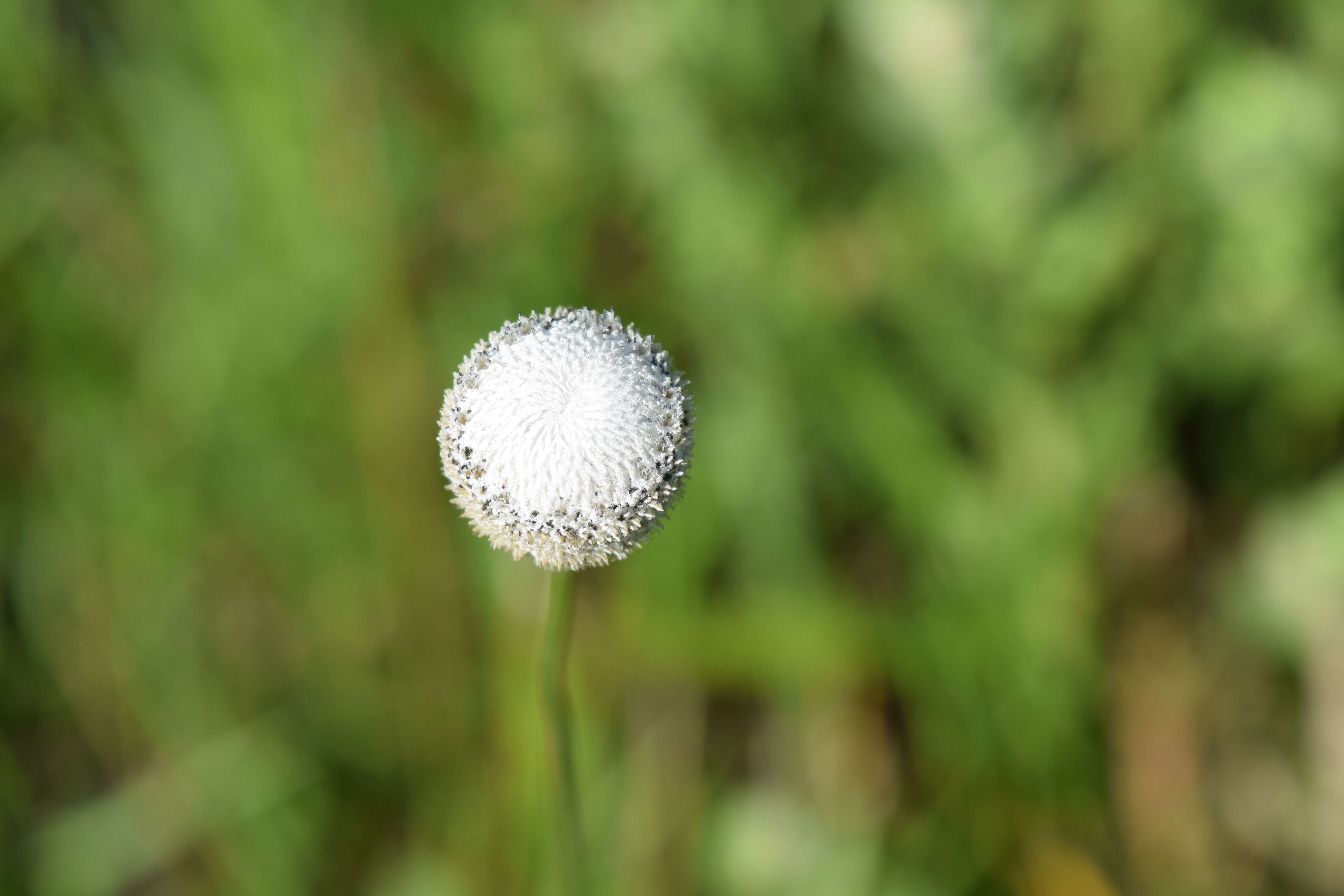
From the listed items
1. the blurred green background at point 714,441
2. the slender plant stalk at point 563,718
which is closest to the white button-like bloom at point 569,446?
the slender plant stalk at point 563,718

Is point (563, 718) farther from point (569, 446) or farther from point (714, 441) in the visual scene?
point (714, 441)

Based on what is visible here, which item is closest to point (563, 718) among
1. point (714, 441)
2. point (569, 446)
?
point (569, 446)

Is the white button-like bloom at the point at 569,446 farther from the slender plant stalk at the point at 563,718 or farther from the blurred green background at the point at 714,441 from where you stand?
the blurred green background at the point at 714,441

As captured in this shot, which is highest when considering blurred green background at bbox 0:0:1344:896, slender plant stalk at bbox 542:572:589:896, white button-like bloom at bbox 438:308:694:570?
blurred green background at bbox 0:0:1344:896

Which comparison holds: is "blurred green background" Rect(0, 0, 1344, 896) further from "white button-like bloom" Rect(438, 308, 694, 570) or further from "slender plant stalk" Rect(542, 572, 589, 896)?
"white button-like bloom" Rect(438, 308, 694, 570)


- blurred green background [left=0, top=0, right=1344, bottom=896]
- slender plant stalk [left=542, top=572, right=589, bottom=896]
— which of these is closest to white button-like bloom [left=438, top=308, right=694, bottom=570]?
slender plant stalk [left=542, top=572, right=589, bottom=896]

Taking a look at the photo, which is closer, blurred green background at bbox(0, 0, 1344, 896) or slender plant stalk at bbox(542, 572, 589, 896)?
slender plant stalk at bbox(542, 572, 589, 896)

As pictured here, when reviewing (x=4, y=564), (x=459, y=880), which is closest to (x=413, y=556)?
(x=459, y=880)
